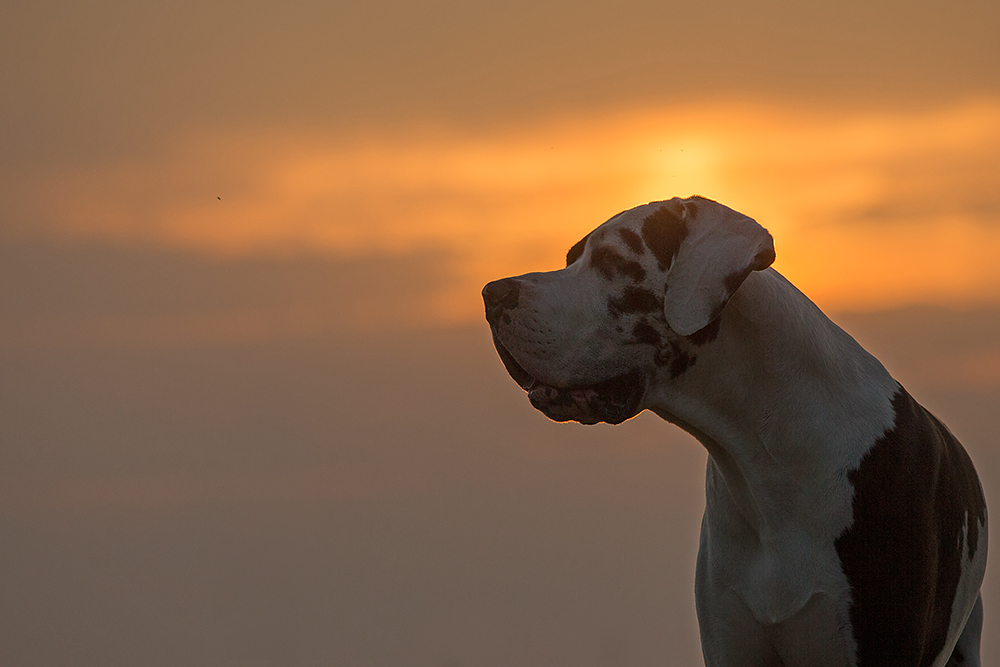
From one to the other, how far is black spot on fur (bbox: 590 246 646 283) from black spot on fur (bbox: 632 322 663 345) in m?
0.18

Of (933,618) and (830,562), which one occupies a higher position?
(830,562)

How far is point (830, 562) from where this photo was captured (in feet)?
16.9

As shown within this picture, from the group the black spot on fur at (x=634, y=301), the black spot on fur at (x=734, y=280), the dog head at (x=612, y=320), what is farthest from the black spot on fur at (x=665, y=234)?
the black spot on fur at (x=734, y=280)

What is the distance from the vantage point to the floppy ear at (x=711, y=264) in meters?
4.85

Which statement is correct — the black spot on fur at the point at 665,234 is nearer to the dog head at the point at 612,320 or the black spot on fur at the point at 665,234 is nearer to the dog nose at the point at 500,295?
the dog head at the point at 612,320

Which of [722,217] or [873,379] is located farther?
[873,379]

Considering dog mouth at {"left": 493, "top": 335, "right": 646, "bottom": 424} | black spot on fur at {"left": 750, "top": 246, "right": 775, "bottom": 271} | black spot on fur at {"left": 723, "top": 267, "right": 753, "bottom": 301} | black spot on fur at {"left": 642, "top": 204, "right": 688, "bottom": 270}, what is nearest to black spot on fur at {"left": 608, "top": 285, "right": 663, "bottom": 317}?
black spot on fur at {"left": 642, "top": 204, "right": 688, "bottom": 270}

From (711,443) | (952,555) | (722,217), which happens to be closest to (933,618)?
(952,555)

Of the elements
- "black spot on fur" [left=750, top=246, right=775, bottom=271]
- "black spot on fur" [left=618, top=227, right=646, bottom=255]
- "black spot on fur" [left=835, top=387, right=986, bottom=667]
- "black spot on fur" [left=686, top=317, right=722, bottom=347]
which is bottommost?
"black spot on fur" [left=835, top=387, right=986, bottom=667]

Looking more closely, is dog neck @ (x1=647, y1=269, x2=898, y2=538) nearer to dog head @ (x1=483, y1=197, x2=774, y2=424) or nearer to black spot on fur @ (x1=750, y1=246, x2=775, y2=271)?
dog head @ (x1=483, y1=197, x2=774, y2=424)

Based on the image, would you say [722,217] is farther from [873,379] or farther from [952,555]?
[952,555]

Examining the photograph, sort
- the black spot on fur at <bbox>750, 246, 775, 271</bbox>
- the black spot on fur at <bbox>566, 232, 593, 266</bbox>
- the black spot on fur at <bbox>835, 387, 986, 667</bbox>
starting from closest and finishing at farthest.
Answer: the black spot on fur at <bbox>750, 246, 775, 271</bbox> → the black spot on fur at <bbox>835, 387, 986, 667</bbox> → the black spot on fur at <bbox>566, 232, 593, 266</bbox>

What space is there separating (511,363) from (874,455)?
1.49m

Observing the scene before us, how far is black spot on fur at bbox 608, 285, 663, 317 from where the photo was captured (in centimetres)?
515
